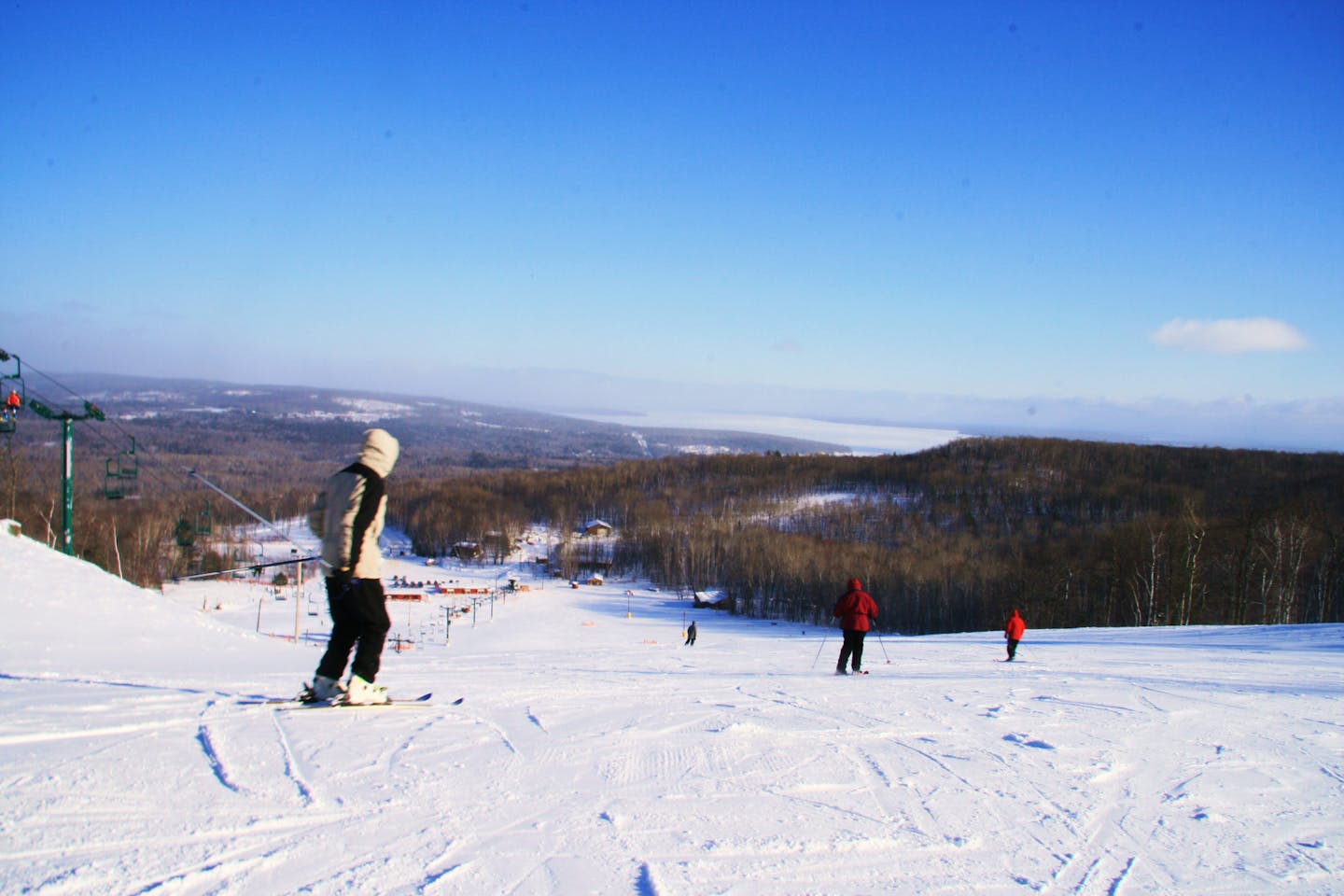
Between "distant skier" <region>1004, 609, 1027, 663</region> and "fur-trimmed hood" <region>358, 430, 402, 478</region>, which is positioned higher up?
"fur-trimmed hood" <region>358, 430, 402, 478</region>

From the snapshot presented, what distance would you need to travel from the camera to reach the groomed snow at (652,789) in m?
2.92

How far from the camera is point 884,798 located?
382 centimetres

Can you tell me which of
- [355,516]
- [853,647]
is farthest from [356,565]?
[853,647]

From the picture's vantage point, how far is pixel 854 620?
1011 cm

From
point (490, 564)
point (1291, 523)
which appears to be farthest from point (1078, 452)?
point (490, 564)

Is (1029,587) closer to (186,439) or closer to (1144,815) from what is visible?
(1144,815)

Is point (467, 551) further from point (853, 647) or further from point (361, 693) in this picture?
point (361, 693)

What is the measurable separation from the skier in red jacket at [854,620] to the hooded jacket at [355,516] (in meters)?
6.62

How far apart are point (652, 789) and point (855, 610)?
22.3 ft

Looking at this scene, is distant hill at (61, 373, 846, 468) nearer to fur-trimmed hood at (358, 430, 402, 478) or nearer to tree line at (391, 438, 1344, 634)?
tree line at (391, 438, 1344, 634)

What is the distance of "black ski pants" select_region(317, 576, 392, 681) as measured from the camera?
503 cm

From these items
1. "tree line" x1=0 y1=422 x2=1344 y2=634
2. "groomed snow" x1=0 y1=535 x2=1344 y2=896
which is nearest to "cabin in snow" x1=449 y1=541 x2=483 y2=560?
"tree line" x1=0 y1=422 x2=1344 y2=634

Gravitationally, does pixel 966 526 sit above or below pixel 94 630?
below

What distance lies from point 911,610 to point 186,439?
14184 centimetres
